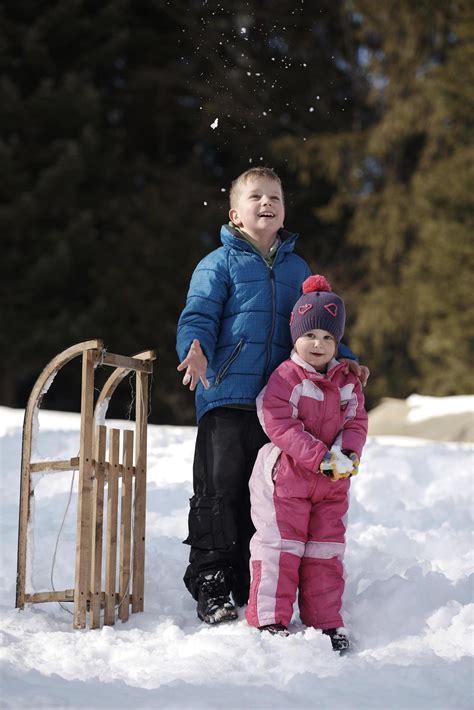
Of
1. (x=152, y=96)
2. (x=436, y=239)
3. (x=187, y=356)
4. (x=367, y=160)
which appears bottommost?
(x=187, y=356)

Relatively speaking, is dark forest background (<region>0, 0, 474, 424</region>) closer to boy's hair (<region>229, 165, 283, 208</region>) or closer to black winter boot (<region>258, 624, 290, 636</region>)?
boy's hair (<region>229, 165, 283, 208</region>)

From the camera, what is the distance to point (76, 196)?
50.8 feet

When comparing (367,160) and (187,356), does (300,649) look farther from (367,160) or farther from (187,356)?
(367,160)

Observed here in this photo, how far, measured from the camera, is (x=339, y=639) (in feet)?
10.7

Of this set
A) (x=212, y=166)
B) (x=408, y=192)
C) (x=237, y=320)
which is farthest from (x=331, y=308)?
(x=212, y=166)

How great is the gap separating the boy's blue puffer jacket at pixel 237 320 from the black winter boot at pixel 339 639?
0.80 meters

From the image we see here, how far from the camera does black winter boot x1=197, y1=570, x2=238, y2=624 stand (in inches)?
133

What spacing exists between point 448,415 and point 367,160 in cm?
883

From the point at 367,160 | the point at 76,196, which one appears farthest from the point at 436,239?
the point at 76,196

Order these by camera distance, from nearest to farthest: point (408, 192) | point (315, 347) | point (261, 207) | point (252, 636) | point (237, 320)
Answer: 1. point (252, 636)
2. point (315, 347)
3. point (237, 320)
4. point (261, 207)
5. point (408, 192)

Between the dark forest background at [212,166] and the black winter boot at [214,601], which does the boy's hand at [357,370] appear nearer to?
the black winter boot at [214,601]

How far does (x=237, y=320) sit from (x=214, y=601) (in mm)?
948

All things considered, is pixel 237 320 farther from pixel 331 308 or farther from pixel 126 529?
pixel 126 529

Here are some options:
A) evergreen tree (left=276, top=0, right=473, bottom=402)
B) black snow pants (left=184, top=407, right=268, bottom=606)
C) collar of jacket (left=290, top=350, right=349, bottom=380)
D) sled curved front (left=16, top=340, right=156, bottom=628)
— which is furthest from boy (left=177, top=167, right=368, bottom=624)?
evergreen tree (left=276, top=0, right=473, bottom=402)
